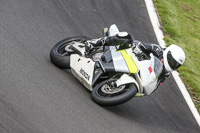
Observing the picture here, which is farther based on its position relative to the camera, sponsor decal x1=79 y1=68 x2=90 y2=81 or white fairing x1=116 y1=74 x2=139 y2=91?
sponsor decal x1=79 y1=68 x2=90 y2=81

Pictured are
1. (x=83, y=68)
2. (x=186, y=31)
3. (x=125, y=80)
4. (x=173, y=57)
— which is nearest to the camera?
(x=125, y=80)

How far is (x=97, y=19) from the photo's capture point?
465 inches

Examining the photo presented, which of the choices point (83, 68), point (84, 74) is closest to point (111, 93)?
point (84, 74)

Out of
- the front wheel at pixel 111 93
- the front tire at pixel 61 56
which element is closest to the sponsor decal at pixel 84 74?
the front wheel at pixel 111 93

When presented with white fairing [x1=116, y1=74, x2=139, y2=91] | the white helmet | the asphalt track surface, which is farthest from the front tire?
the white helmet

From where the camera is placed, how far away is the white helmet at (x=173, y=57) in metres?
6.96

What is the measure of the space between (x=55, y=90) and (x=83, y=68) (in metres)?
0.84

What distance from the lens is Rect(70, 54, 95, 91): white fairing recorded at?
7.03 m

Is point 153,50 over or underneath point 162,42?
over

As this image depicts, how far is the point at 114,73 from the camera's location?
7082 millimetres

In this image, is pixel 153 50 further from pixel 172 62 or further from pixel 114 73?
pixel 114 73

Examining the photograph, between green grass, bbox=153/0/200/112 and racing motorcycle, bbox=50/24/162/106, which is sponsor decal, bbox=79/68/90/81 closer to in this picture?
racing motorcycle, bbox=50/24/162/106

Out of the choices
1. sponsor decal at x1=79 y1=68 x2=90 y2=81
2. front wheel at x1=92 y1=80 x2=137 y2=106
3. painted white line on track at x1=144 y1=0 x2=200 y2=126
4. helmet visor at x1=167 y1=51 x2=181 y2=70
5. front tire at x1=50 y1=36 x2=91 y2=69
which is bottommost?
painted white line on track at x1=144 y1=0 x2=200 y2=126

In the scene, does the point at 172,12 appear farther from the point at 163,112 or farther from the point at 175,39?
the point at 163,112
